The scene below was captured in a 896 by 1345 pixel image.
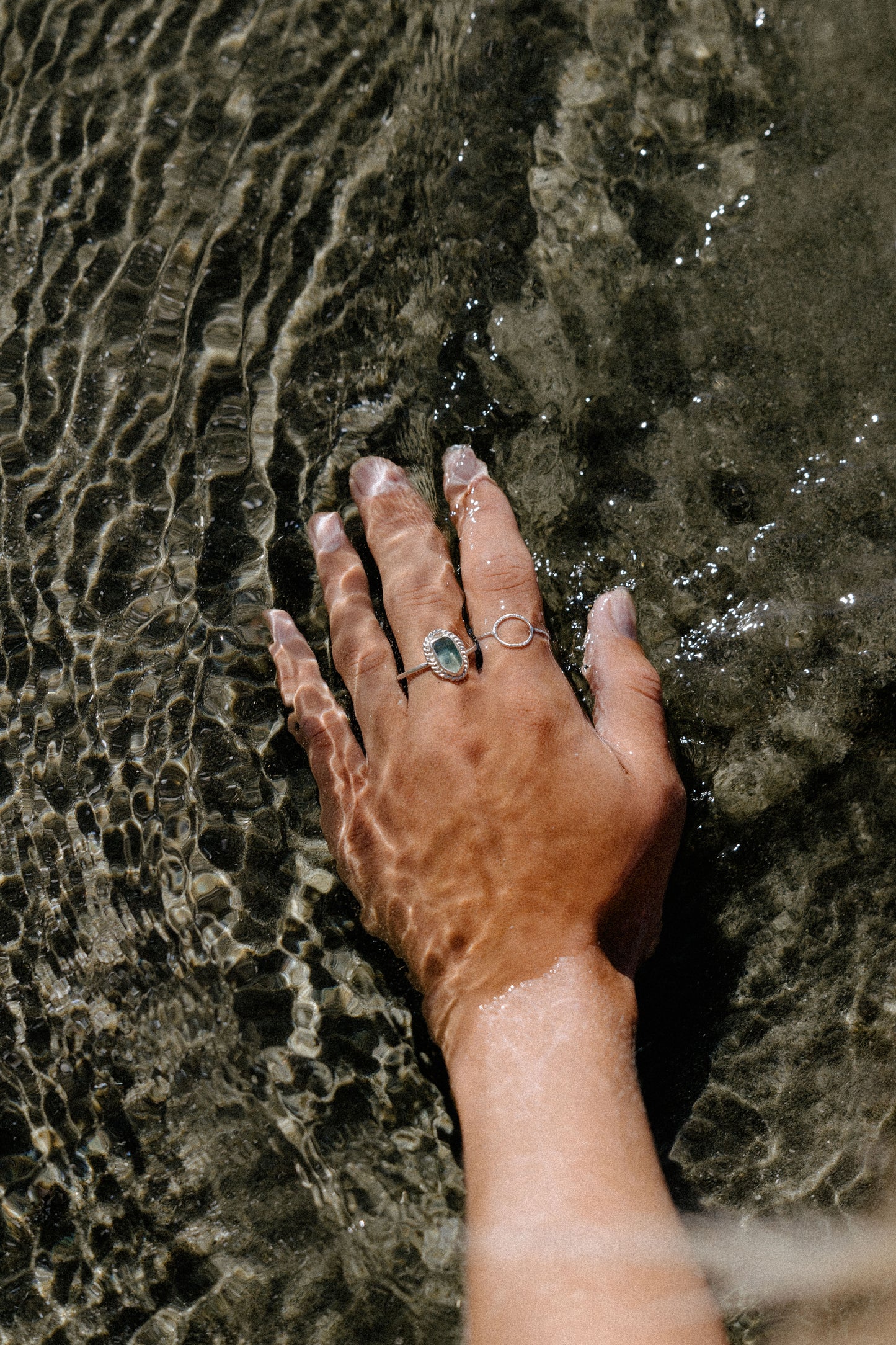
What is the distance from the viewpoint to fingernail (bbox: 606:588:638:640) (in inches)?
95.6

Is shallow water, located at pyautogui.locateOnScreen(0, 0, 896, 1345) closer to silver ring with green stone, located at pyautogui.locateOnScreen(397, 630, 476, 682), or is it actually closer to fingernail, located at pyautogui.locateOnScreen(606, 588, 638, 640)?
fingernail, located at pyautogui.locateOnScreen(606, 588, 638, 640)

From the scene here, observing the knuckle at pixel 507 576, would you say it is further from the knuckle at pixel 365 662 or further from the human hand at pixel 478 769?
the knuckle at pixel 365 662

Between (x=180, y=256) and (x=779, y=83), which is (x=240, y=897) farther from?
(x=779, y=83)

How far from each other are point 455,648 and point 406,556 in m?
0.29

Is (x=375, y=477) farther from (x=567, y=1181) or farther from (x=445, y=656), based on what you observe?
(x=567, y=1181)

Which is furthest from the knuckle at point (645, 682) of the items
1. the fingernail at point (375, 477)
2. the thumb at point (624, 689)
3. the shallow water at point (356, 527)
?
the fingernail at point (375, 477)

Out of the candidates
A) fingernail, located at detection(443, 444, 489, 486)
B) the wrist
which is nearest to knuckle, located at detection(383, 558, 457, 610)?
fingernail, located at detection(443, 444, 489, 486)

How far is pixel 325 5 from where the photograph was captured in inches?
118

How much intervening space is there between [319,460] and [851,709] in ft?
4.76

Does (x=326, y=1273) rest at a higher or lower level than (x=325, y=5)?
lower

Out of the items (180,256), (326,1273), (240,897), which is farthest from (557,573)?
(326,1273)

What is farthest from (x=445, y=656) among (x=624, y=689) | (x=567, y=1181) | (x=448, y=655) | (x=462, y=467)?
(x=567, y=1181)

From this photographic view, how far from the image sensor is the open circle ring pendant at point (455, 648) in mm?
2283

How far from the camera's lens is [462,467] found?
2.54 meters
